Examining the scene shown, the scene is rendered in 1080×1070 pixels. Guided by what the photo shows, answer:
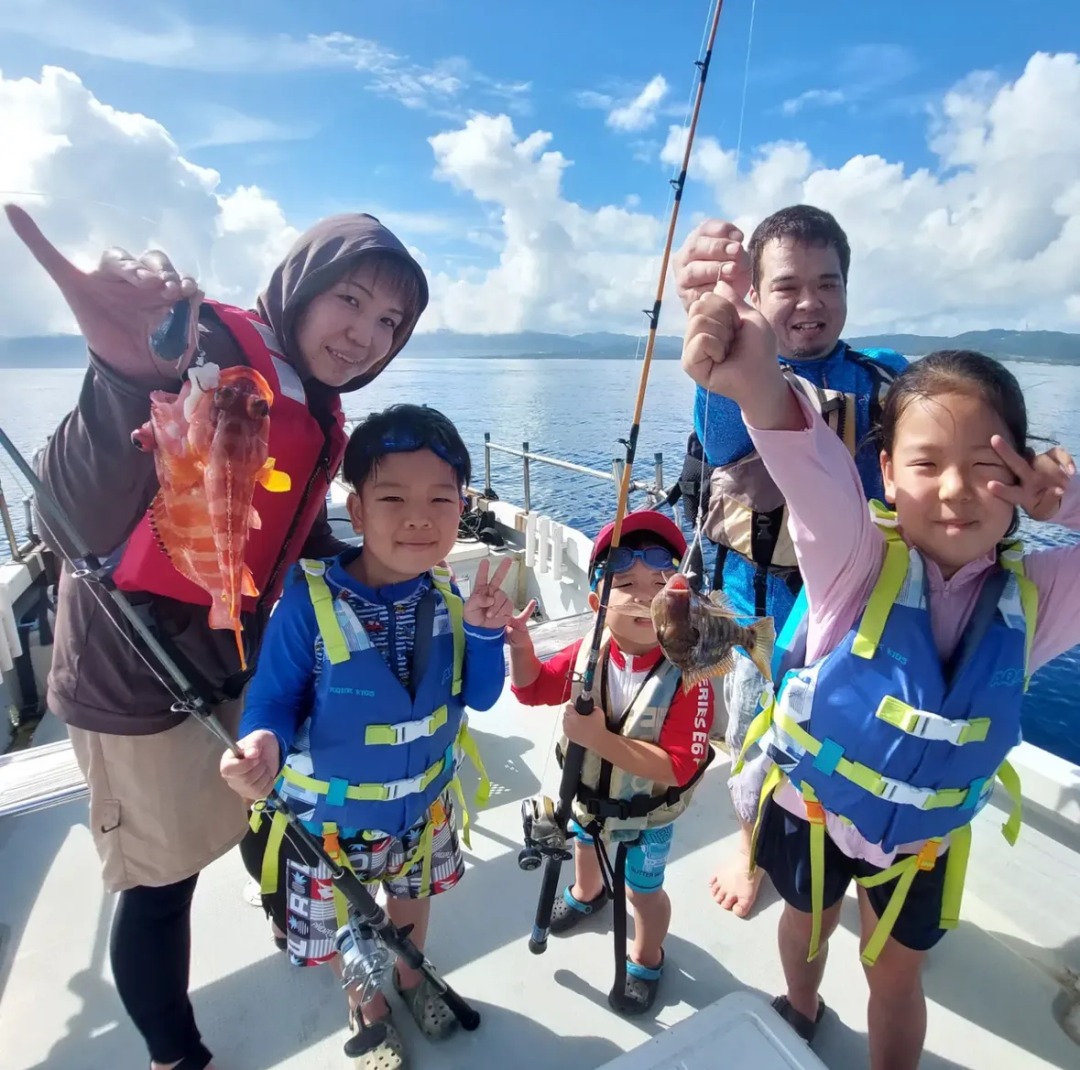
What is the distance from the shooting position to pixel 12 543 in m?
5.59

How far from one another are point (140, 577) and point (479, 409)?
2696 centimetres

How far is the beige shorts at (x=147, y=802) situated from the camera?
1841 mm

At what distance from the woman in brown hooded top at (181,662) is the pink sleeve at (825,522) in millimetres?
1174

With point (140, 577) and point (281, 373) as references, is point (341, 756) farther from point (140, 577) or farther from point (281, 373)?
point (281, 373)

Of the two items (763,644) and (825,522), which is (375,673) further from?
(825,522)

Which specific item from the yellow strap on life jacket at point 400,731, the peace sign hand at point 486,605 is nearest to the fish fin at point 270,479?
the peace sign hand at point 486,605

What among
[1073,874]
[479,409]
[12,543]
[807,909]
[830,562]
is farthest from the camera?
[479,409]

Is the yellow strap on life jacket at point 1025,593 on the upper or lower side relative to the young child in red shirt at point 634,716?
upper

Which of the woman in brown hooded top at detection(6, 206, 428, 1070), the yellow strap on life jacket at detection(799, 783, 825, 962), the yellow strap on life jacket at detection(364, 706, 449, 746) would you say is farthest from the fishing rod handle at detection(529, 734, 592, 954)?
the woman in brown hooded top at detection(6, 206, 428, 1070)

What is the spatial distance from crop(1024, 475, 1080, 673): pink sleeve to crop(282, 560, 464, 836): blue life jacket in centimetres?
167

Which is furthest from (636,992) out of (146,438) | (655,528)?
(146,438)

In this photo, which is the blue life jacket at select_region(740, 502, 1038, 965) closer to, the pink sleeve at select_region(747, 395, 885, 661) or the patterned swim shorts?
the pink sleeve at select_region(747, 395, 885, 661)

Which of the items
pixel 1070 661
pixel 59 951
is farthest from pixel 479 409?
pixel 59 951

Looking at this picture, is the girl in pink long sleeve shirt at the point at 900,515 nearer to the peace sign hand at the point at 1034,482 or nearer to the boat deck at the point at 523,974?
the peace sign hand at the point at 1034,482
